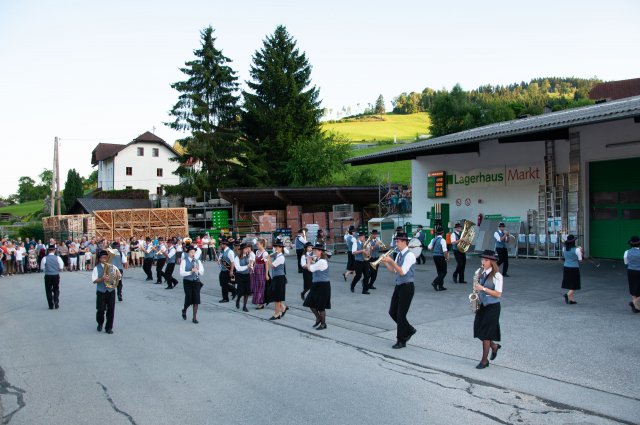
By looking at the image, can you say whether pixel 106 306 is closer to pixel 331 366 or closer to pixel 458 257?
pixel 331 366

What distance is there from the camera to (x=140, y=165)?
69.2m

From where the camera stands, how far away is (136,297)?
55.8 ft

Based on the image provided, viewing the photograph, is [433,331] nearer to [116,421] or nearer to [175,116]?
[116,421]

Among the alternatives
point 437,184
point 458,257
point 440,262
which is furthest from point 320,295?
point 437,184

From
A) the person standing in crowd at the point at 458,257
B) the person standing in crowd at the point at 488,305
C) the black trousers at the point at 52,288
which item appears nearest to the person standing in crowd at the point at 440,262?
the person standing in crowd at the point at 458,257

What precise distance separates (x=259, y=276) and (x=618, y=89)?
219 ft

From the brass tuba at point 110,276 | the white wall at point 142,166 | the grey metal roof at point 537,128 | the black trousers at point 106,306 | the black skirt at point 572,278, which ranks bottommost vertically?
the black trousers at point 106,306

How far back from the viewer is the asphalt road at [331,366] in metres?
6.12

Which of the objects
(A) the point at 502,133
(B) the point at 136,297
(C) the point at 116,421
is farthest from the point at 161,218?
(C) the point at 116,421

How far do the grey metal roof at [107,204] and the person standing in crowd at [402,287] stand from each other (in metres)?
47.2

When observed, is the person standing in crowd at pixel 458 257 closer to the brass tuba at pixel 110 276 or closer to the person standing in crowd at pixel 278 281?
the person standing in crowd at pixel 278 281

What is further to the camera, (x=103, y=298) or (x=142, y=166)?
(x=142, y=166)

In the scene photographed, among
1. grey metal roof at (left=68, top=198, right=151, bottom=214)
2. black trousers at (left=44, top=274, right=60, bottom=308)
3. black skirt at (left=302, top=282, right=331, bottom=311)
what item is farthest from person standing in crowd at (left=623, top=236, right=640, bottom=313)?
grey metal roof at (left=68, top=198, right=151, bottom=214)

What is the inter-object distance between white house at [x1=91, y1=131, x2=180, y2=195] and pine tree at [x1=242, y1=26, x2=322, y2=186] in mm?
22296
